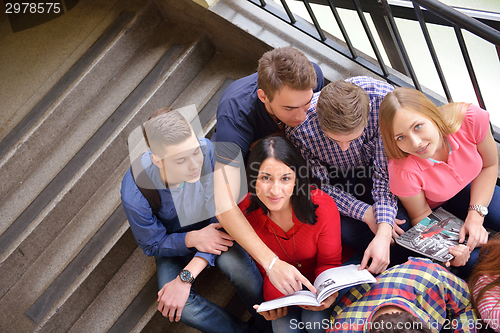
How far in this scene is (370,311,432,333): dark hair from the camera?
1193mm

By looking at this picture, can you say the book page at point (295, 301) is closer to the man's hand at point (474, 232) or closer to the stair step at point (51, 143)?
the man's hand at point (474, 232)

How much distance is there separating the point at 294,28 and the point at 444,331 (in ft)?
6.24

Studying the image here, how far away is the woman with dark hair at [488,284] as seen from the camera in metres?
1.37

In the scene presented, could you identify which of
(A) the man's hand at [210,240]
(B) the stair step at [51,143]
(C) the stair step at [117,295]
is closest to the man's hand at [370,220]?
(A) the man's hand at [210,240]

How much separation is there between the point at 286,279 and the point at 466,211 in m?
1.02

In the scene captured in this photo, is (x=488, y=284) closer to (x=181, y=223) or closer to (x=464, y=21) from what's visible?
(x=464, y=21)

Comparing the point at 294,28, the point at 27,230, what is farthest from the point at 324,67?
the point at 27,230

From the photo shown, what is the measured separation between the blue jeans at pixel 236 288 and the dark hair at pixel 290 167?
0.30 metres

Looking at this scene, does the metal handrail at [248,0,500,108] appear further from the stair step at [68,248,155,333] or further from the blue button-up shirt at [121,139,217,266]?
the stair step at [68,248,155,333]

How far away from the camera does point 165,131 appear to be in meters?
1.57

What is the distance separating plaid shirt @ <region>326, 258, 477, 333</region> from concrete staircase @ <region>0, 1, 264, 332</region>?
91 cm

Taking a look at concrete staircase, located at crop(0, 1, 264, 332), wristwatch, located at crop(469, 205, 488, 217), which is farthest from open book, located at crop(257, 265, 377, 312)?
concrete staircase, located at crop(0, 1, 264, 332)

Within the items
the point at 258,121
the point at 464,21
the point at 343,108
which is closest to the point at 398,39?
the point at 464,21

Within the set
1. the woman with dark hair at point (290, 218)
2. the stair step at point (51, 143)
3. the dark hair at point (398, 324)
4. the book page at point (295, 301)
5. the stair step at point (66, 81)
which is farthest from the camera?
the stair step at point (66, 81)
